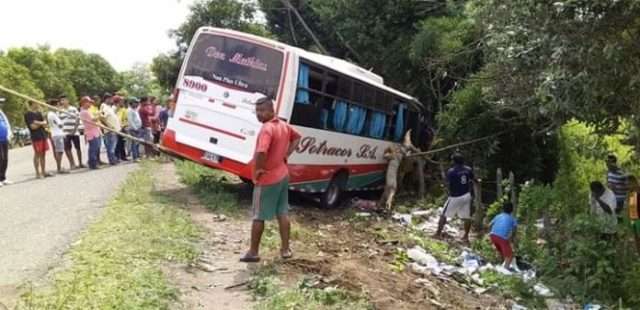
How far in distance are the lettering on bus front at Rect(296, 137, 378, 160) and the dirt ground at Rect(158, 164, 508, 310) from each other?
1.32 meters

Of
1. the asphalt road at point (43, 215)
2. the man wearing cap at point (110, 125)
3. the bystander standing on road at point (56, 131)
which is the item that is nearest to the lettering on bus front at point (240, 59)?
the asphalt road at point (43, 215)

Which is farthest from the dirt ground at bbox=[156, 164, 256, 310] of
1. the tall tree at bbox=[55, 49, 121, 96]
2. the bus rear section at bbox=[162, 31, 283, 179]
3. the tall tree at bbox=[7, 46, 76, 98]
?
the tall tree at bbox=[55, 49, 121, 96]

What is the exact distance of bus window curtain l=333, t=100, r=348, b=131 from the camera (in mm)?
11609

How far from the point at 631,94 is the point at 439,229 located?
4.54 metres

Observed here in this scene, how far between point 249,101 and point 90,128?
4.48m

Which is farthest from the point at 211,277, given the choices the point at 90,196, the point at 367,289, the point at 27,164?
the point at 27,164

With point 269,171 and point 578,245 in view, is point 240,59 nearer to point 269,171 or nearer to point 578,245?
point 269,171

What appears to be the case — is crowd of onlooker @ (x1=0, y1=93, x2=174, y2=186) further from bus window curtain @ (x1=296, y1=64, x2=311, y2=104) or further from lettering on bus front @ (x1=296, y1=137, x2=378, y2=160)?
lettering on bus front @ (x1=296, y1=137, x2=378, y2=160)

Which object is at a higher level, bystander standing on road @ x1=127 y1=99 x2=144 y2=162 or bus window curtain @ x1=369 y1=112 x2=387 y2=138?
bus window curtain @ x1=369 y1=112 x2=387 y2=138

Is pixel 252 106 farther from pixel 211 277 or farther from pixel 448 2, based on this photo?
pixel 448 2

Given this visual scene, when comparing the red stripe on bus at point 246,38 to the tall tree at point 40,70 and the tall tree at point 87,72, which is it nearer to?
the tall tree at point 40,70

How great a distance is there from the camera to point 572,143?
535 inches

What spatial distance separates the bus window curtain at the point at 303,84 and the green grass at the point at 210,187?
73.0 inches

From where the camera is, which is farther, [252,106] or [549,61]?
[252,106]
